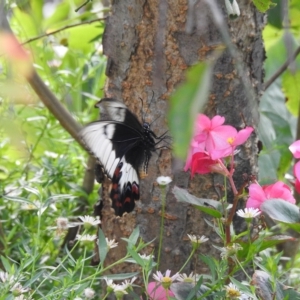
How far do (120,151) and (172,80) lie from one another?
164 millimetres

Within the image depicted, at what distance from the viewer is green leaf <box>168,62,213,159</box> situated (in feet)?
1.30

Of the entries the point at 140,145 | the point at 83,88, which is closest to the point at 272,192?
the point at 140,145

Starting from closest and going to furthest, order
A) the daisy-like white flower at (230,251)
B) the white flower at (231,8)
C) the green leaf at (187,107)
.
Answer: the green leaf at (187,107) → the white flower at (231,8) → the daisy-like white flower at (230,251)

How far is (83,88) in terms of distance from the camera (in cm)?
206

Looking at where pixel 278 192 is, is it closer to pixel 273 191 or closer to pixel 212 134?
pixel 273 191

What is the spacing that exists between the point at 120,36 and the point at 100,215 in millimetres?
359

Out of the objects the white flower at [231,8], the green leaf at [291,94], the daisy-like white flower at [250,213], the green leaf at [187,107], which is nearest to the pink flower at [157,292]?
the daisy-like white flower at [250,213]

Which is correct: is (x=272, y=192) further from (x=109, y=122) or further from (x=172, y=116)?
(x=172, y=116)

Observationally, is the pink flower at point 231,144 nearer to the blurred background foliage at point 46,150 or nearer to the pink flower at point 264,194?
the pink flower at point 264,194

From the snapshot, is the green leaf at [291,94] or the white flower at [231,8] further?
the green leaf at [291,94]

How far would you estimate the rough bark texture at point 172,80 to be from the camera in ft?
3.87

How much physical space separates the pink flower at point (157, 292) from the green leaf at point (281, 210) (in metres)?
0.20

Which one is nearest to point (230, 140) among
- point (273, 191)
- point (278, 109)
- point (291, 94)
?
point (273, 191)

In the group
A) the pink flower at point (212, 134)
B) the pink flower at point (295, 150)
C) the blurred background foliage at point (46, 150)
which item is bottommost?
the blurred background foliage at point (46, 150)
